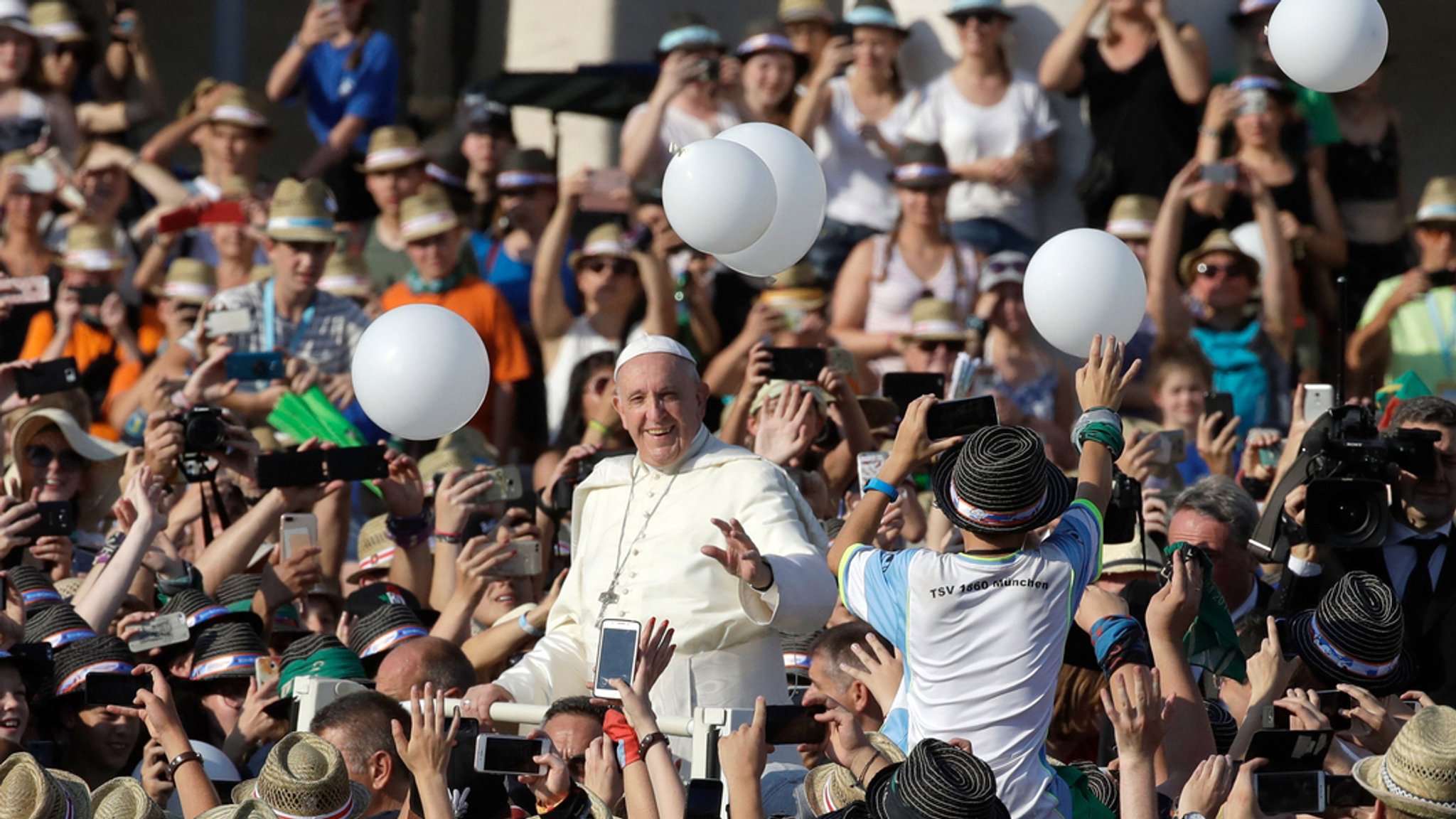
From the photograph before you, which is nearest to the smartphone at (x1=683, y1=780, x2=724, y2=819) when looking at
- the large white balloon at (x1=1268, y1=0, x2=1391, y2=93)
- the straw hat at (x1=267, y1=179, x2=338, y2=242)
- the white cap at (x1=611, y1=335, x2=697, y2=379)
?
the white cap at (x1=611, y1=335, x2=697, y2=379)

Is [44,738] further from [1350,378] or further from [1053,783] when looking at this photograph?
[1350,378]

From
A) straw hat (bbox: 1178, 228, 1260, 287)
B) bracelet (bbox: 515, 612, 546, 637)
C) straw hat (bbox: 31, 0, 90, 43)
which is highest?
straw hat (bbox: 31, 0, 90, 43)

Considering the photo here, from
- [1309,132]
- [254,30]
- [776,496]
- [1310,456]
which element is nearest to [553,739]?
[776,496]

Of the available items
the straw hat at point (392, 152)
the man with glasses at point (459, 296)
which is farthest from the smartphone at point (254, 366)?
the straw hat at point (392, 152)

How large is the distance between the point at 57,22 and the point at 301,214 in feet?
10.5

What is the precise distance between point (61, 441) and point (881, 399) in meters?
2.79

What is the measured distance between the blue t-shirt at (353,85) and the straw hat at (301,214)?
2.14 metres

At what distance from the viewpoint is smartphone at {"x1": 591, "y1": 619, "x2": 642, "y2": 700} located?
5.23 meters

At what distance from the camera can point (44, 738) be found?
6.28 meters

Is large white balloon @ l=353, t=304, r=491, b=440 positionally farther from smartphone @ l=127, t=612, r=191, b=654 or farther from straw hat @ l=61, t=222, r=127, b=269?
straw hat @ l=61, t=222, r=127, b=269

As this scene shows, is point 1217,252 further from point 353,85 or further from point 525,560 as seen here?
point 353,85

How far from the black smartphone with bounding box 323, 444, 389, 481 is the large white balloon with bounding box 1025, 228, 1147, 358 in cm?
211

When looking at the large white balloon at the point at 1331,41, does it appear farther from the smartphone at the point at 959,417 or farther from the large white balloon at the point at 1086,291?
the smartphone at the point at 959,417

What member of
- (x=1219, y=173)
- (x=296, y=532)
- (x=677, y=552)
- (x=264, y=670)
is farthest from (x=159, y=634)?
(x=1219, y=173)
